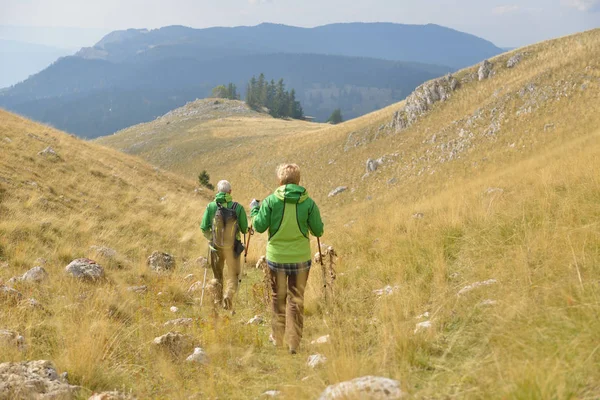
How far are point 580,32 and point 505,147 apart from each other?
20428 mm

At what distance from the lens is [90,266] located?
6965 millimetres

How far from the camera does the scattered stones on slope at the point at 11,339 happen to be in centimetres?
399

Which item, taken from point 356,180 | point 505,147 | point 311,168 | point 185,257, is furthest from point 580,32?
point 185,257

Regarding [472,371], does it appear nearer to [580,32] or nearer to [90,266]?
[90,266]

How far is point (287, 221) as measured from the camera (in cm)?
483

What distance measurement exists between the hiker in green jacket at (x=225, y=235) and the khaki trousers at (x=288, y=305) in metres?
1.85

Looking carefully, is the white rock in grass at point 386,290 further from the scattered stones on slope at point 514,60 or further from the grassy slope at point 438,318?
the scattered stones on slope at point 514,60

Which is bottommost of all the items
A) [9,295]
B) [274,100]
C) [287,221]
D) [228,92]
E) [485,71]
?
[9,295]

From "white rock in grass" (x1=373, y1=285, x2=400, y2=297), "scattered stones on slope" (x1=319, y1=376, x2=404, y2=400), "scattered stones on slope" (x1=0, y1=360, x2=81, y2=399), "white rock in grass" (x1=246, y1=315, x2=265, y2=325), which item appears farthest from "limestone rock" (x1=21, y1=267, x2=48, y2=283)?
"scattered stones on slope" (x1=319, y1=376, x2=404, y2=400)

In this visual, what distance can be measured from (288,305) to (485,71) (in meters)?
37.9

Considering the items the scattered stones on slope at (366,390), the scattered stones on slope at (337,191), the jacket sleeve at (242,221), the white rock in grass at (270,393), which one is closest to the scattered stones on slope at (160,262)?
the jacket sleeve at (242,221)

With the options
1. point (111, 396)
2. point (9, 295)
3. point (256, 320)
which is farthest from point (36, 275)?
point (111, 396)

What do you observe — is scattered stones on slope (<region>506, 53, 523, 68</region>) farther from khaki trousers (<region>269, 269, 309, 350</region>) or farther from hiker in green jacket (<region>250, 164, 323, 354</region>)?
khaki trousers (<region>269, 269, 309, 350</region>)

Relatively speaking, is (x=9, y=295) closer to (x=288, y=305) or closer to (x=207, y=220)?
(x=207, y=220)
